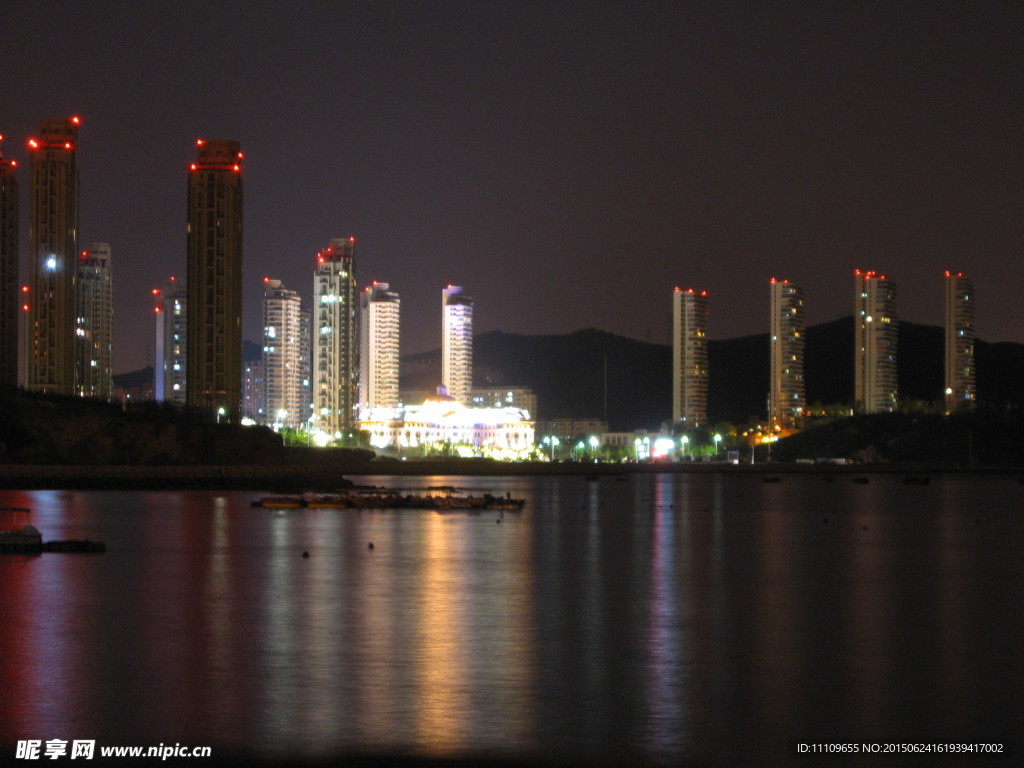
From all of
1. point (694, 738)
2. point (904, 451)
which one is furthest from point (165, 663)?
point (904, 451)

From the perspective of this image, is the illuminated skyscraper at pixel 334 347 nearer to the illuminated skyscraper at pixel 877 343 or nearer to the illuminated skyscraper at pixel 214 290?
the illuminated skyscraper at pixel 214 290

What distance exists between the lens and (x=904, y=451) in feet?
401

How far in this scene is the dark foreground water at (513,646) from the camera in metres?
10.6

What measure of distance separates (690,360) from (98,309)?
7661cm

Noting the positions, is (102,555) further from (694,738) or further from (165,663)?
(694,738)

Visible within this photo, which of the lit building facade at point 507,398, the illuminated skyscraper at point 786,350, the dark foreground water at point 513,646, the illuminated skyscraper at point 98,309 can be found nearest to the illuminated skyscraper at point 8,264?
the illuminated skyscraper at point 98,309

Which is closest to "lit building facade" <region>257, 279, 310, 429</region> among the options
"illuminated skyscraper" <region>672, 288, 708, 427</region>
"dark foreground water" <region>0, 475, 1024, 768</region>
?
"illuminated skyscraper" <region>672, 288, 708, 427</region>

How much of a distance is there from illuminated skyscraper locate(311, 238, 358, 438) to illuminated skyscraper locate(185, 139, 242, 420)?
44.6m

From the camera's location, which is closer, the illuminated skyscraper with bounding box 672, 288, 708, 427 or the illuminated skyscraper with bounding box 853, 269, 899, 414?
the illuminated skyscraper with bounding box 853, 269, 899, 414

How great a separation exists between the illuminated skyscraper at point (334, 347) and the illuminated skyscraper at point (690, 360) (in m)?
44.8

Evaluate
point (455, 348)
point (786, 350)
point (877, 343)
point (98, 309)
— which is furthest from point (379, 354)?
point (877, 343)

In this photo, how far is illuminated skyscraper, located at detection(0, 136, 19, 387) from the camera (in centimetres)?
10438

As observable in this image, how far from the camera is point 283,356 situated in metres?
183

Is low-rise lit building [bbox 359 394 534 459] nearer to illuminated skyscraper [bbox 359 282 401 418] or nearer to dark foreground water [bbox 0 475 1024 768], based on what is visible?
illuminated skyscraper [bbox 359 282 401 418]
